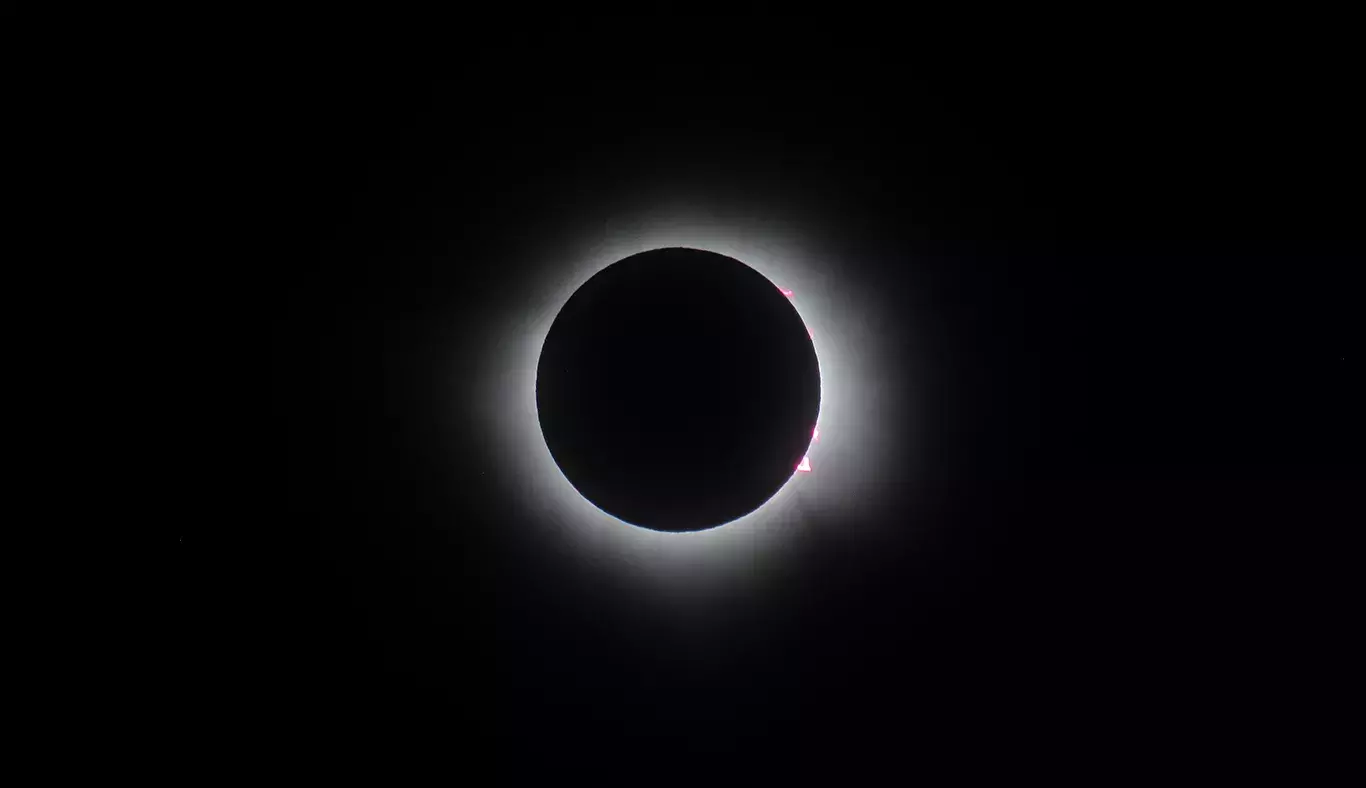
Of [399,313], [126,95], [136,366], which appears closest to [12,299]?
[136,366]

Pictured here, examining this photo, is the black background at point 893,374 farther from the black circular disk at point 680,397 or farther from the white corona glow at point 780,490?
Result: the black circular disk at point 680,397

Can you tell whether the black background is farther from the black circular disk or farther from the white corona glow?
the black circular disk

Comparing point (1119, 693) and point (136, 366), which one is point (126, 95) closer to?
point (136, 366)

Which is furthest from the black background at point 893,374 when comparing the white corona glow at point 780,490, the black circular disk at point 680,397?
the black circular disk at point 680,397

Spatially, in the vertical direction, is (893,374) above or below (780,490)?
above

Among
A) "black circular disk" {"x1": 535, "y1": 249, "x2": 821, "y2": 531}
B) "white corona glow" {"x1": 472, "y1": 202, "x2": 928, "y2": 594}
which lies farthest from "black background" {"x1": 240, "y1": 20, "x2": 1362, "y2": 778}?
"black circular disk" {"x1": 535, "y1": 249, "x2": 821, "y2": 531}
